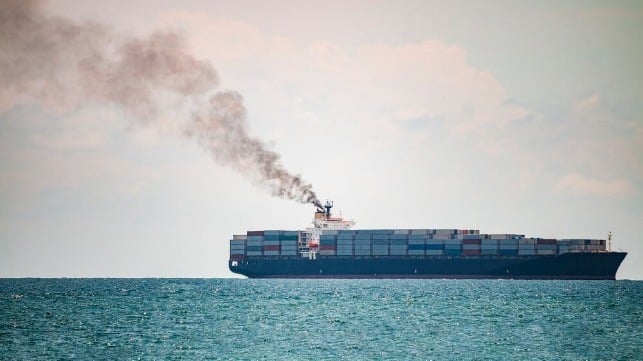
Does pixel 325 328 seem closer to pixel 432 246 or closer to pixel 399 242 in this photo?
pixel 432 246

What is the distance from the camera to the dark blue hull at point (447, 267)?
6319 inches

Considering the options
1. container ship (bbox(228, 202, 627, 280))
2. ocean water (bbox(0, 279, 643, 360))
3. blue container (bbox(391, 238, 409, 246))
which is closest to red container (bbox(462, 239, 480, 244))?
container ship (bbox(228, 202, 627, 280))

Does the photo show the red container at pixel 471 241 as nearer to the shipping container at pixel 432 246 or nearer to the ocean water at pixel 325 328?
the shipping container at pixel 432 246

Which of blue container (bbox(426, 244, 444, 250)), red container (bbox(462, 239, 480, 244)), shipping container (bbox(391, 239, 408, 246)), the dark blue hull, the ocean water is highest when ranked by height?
red container (bbox(462, 239, 480, 244))

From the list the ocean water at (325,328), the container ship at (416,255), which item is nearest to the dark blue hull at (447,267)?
the container ship at (416,255)

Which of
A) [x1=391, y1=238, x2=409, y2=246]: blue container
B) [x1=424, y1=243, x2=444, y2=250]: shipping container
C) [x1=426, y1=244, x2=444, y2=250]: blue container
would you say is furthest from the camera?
[x1=391, y1=238, x2=409, y2=246]: blue container

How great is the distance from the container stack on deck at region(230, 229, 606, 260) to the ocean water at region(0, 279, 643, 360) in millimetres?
44492

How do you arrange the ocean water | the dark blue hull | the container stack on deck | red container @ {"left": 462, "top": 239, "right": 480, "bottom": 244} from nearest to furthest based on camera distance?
the ocean water → the dark blue hull → the container stack on deck → red container @ {"left": 462, "top": 239, "right": 480, "bottom": 244}

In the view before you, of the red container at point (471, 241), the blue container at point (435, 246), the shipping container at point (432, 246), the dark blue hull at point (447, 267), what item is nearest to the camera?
the dark blue hull at point (447, 267)

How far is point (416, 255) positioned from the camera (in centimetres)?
16475

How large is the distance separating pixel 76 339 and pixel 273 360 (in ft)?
50.2

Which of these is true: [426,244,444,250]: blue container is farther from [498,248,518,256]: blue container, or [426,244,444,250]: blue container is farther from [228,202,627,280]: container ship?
[498,248,518,256]: blue container

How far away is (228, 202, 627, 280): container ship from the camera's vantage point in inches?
6353

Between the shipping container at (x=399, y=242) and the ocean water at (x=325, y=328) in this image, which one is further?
the shipping container at (x=399, y=242)
